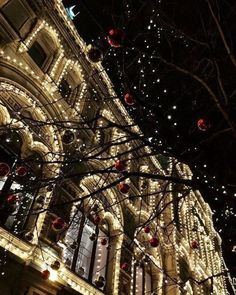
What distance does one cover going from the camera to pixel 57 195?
10.0m

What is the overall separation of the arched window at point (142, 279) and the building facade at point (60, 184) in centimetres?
4

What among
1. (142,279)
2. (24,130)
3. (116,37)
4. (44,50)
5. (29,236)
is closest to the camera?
(116,37)

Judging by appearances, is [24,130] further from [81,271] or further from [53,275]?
[81,271]

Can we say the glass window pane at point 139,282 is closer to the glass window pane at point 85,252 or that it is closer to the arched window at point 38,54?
the glass window pane at point 85,252

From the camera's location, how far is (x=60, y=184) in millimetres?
8922

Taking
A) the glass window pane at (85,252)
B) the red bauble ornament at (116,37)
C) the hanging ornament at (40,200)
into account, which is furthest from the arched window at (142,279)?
the red bauble ornament at (116,37)

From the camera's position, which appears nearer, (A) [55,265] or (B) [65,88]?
(A) [55,265]

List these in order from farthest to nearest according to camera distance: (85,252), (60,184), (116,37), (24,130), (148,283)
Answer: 1. (148,283)
2. (85,252)
3. (24,130)
4. (60,184)
5. (116,37)

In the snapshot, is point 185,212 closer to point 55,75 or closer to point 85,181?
point 85,181

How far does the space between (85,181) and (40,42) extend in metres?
5.16

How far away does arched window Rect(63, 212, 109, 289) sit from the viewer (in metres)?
10.0

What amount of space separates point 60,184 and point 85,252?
11.2 feet

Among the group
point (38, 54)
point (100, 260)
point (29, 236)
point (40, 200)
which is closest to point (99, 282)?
point (100, 260)

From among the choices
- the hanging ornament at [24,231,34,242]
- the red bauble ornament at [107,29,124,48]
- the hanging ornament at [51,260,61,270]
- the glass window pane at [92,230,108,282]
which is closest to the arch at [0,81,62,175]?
the hanging ornament at [24,231,34,242]
